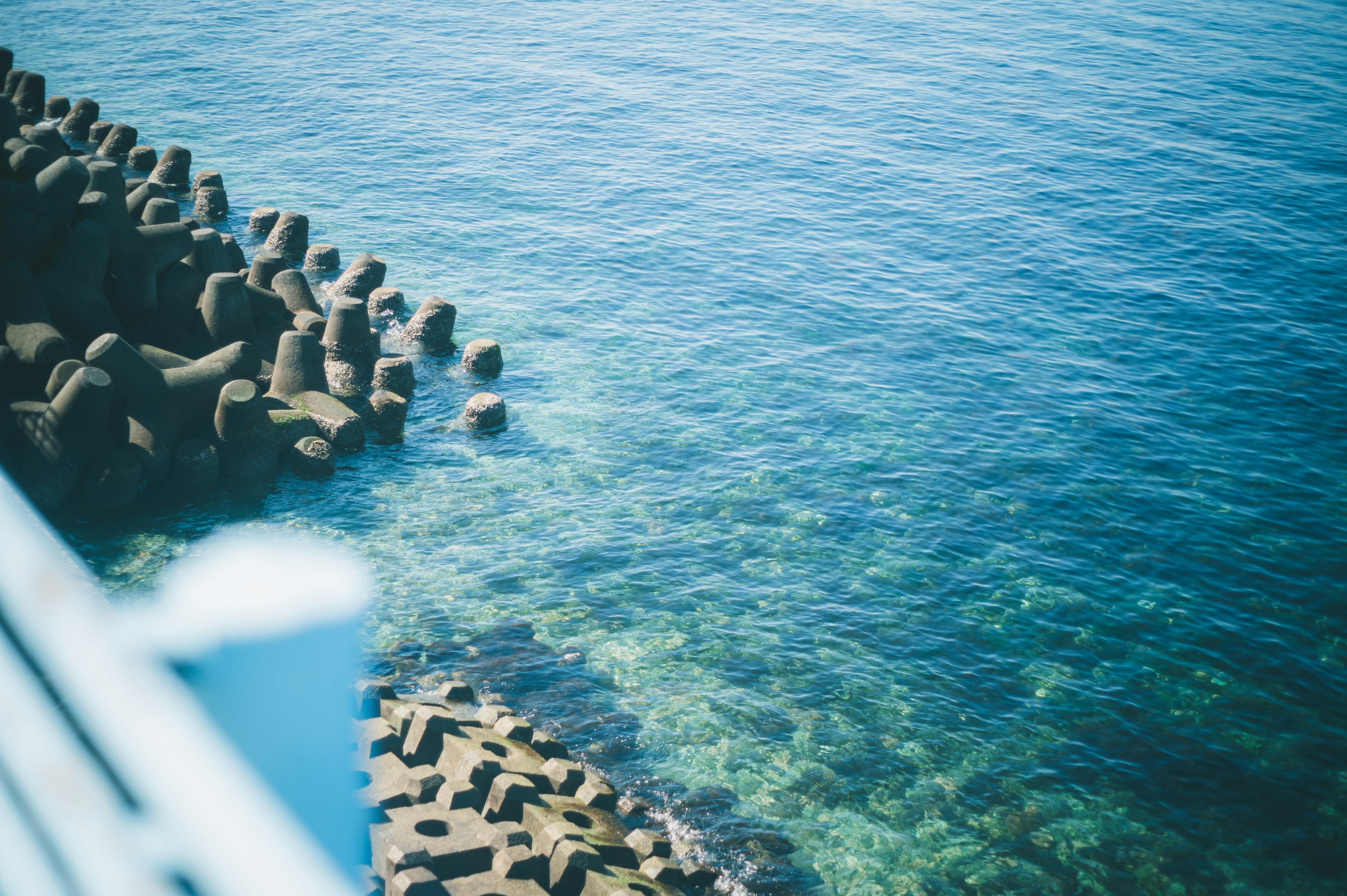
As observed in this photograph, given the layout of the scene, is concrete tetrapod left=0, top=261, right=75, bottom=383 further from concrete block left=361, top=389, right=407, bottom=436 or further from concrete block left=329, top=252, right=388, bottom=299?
concrete block left=329, top=252, right=388, bottom=299

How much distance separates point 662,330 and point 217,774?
52.7 ft

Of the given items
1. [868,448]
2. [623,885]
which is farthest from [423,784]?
[868,448]

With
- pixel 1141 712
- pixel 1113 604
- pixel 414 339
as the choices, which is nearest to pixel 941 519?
pixel 1113 604

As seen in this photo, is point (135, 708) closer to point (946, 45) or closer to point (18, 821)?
point (18, 821)

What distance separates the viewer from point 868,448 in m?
18.7

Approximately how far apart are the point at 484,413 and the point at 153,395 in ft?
18.8

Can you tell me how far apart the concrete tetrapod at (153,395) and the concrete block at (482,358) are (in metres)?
5.78

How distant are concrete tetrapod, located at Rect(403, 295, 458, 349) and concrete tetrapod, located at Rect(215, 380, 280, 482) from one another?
5.55 m

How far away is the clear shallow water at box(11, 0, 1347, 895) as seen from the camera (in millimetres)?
11648

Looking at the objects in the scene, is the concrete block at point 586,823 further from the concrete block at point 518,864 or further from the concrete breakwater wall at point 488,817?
the concrete block at point 518,864

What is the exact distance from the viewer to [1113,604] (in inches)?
586

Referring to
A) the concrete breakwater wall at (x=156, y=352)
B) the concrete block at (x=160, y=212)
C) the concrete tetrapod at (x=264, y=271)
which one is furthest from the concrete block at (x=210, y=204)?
Result: the concrete tetrapod at (x=264, y=271)

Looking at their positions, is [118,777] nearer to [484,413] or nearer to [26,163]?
[484,413]

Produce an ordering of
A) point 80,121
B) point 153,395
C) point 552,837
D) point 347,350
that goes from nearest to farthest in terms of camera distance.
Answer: point 552,837 → point 153,395 → point 347,350 → point 80,121
